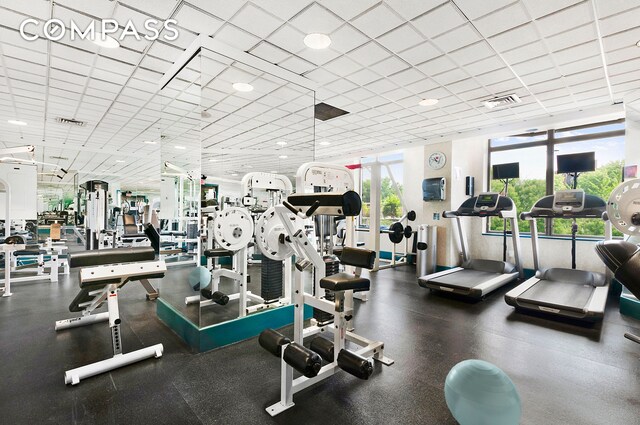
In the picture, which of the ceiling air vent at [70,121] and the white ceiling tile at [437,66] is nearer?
the white ceiling tile at [437,66]

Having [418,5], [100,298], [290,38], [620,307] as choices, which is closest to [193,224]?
[100,298]

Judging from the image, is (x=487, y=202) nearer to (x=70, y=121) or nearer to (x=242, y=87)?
(x=242, y=87)

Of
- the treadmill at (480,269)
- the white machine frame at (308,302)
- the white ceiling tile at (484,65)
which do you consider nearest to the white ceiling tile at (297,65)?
the white ceiling tile at (484,65)

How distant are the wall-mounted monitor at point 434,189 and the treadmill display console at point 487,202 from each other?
107 centimetres

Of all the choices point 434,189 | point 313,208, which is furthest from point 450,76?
point 434,189

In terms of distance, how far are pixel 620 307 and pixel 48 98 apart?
8758 millimetres

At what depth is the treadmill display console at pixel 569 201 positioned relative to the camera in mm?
4648

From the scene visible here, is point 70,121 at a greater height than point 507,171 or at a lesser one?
greater

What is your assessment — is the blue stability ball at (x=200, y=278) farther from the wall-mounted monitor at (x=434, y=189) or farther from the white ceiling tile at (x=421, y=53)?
the wall-mounted monitor at (x=434, y=189)

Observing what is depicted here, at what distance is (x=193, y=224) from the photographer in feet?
12.1

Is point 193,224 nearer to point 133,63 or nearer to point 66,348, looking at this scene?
point 66,348

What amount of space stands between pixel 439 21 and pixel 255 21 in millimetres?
1672

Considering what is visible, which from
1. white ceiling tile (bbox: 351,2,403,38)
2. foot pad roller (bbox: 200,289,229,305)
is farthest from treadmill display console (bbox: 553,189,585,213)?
foot pad roller (bbox: 200,289,229,305)

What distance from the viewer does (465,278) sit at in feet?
17.0
